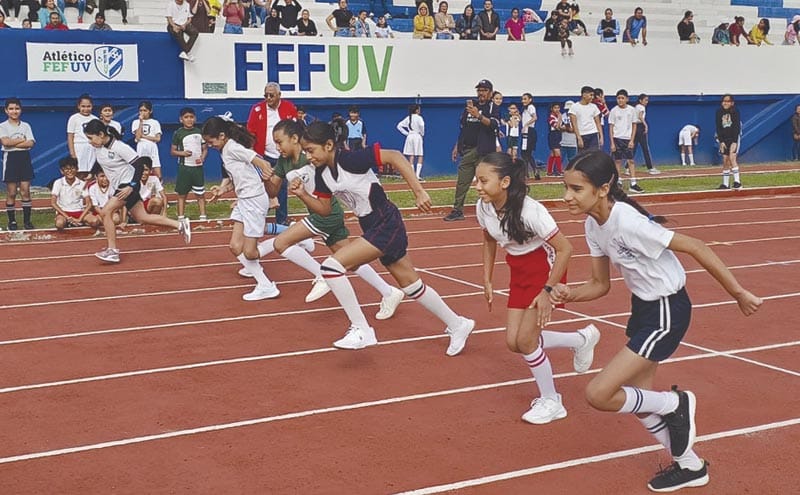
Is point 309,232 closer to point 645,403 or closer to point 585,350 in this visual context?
point 585,350

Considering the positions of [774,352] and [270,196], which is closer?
[774,352]

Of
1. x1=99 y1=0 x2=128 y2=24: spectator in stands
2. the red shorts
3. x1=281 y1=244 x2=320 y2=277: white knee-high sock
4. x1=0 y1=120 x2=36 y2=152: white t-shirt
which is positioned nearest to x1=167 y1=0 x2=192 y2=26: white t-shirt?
x1=99 y1=0 x2=128 y2=24: spectator in stands

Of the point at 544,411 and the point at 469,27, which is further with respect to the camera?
the point at 469,27

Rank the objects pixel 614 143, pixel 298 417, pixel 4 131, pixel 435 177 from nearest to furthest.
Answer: pixel 298 417
pixel 4 131
pixel 614 143
pixel 435 177

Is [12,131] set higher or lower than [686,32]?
lower

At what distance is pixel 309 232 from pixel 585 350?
3.27 metres

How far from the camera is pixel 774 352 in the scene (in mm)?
7344

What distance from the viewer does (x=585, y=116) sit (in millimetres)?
18359

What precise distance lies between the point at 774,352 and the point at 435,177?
1612 cm

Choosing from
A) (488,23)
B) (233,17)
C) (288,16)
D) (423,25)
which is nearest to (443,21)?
(423,25)

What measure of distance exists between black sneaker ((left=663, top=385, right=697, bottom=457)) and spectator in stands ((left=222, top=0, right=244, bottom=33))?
17399 mm

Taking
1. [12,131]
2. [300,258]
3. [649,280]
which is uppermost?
Result: [12,131]

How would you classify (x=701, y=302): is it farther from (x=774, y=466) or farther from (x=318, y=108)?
(x=318, y=108)

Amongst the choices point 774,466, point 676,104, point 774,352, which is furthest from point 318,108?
point 774,466
